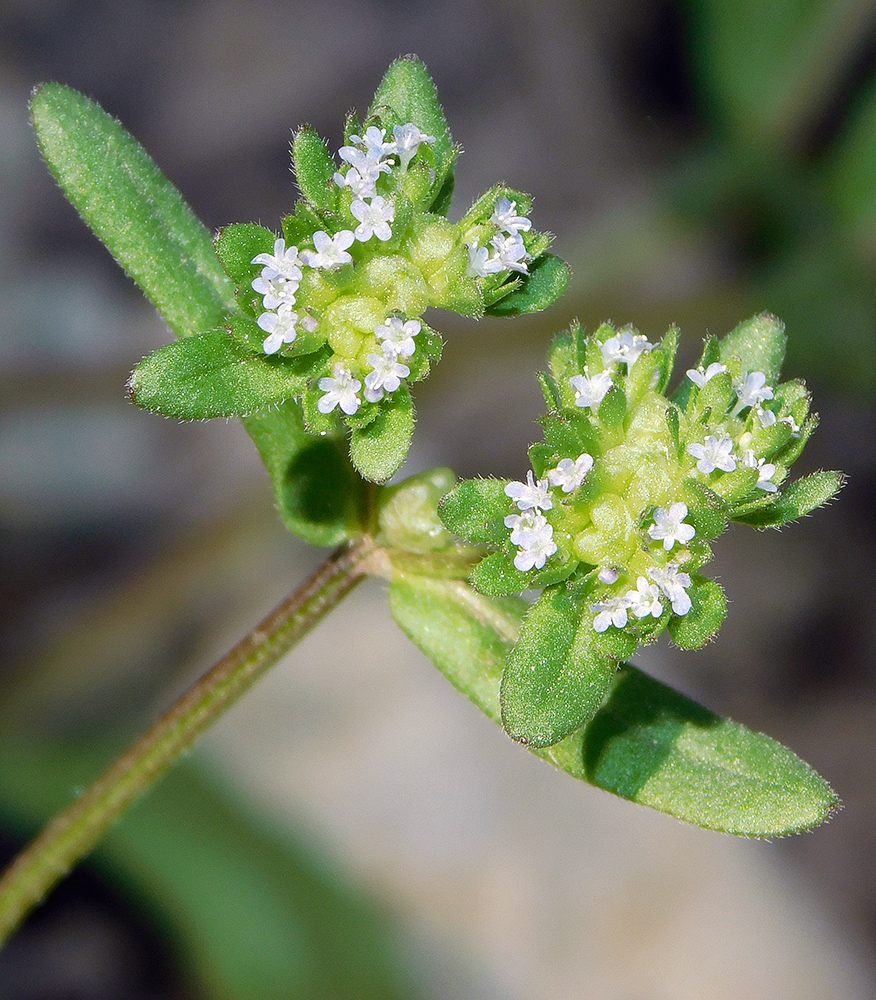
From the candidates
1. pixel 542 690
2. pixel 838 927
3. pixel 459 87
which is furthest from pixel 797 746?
pixel 459 87

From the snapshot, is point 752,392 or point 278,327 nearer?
point 278,327

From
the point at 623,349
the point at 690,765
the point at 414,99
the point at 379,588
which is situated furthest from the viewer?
the point at 379,588

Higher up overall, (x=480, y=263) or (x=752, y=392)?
(x=752, y=392)

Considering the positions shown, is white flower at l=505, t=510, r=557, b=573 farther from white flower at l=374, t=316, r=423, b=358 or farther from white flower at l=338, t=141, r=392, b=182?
white flower at l=338, t=141, r=392, b=182

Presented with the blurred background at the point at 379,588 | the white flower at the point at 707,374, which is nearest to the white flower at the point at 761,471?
the white flower at the point at 707,374

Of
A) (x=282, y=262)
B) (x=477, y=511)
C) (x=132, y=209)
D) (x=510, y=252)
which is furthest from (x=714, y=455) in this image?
(x=132, y=209)

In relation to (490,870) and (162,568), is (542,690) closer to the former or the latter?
(490,870)

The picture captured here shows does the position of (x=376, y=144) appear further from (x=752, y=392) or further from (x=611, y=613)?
(x=611, y=613)
